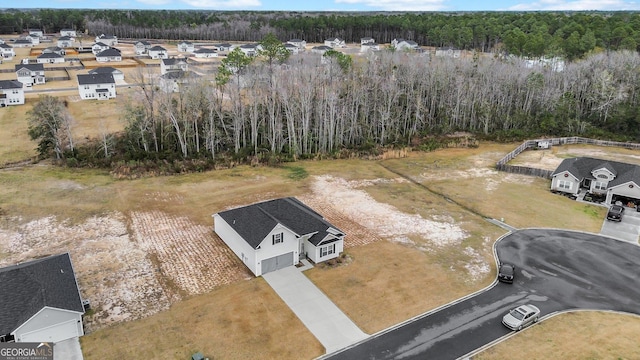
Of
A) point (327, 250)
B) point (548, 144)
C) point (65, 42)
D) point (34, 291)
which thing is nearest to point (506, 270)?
point (327, 250)

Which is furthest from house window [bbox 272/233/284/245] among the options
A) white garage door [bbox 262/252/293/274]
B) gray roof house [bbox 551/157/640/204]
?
gray roof house [bbox 551/157/640/204]

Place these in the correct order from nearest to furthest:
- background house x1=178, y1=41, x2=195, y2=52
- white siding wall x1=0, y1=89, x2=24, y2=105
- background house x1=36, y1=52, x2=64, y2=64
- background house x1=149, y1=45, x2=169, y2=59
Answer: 1. white siding wall x1=0, y1=89, x2=24, y2=105
2. background house x1=36, y1=52, x2=64, y2=64
3. background house x1=149, y1=45, x2=169, y2=59
4. background house x1=178, y1=41, x2=195, y2=52

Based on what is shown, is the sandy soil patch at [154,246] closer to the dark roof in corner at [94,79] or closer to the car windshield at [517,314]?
the car windshield at [517,314]

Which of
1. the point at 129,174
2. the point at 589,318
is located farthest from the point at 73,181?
the point at 589,318

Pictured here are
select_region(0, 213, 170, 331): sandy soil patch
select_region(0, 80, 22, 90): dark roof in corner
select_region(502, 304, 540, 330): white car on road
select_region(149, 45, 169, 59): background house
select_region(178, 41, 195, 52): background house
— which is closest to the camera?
select_region(502, 304, 540, 330): white car on road

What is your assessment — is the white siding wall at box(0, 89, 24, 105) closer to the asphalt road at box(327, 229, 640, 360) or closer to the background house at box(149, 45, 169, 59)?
the background house at box(149, 45, 169, 59)

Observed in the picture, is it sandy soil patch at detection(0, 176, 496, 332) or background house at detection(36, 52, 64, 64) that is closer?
sandy soil patch at detection(0, 176, 496, 332)

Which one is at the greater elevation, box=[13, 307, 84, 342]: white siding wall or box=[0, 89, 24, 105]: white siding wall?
box=[0, 89, 24, 105]: white siding wall
